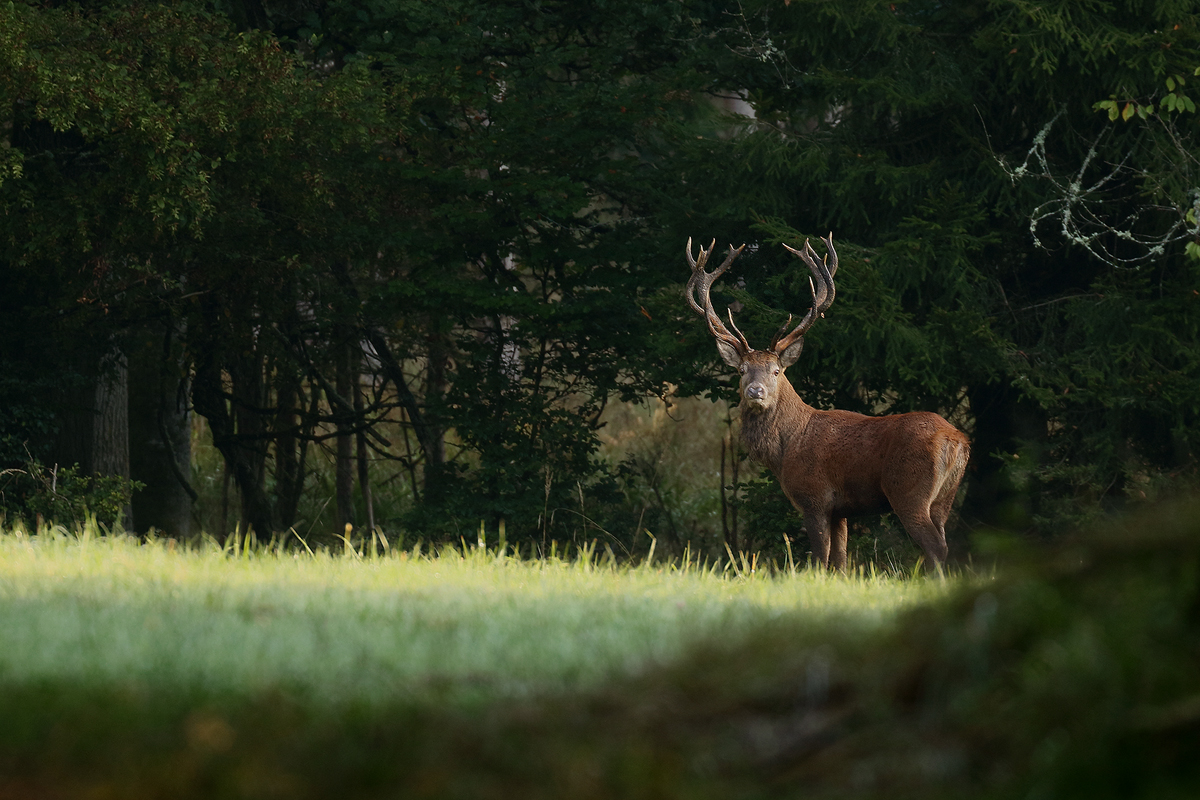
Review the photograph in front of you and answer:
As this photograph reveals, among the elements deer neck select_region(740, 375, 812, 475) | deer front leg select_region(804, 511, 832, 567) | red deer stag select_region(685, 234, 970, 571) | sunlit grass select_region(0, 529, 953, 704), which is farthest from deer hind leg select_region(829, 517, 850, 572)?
sunlit grass select_region(0, 529, 953, 704)

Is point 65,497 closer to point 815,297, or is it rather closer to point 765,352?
point 765,352

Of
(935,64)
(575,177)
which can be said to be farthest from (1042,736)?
(575,177)

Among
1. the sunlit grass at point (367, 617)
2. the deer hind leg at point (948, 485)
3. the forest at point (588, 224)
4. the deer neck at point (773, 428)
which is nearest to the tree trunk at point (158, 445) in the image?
the forest at point (588, 224)

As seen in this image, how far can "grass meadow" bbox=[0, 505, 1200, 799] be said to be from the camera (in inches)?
96.1

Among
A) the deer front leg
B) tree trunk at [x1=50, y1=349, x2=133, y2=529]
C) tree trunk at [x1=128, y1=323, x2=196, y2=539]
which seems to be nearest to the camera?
the deer front leg

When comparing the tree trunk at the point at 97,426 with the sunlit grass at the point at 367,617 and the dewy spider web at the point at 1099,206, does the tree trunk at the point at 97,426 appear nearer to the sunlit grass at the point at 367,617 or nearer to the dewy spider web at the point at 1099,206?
the sunlit grass at the point at 367,617

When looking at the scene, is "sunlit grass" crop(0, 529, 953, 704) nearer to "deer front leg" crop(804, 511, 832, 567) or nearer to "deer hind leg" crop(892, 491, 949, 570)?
"deer hind leg" crop(892, 491, 949, 570)

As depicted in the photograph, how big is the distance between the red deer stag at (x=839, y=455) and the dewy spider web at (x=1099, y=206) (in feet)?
11.0

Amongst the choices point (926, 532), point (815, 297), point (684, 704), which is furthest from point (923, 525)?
point (684, 704)

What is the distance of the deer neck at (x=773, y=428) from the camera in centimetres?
993

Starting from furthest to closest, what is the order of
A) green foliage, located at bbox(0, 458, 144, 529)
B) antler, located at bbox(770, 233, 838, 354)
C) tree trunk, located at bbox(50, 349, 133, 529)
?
tree trunk, located at bbox(50, 349, 133, 529) < green foliage, located at bbox(0, 458, 144, 529) < antler, located at bbox(770, 233, 838, 354)

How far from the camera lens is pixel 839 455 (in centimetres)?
959

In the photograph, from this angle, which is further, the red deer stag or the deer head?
the deer head

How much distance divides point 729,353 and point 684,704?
7.50m
